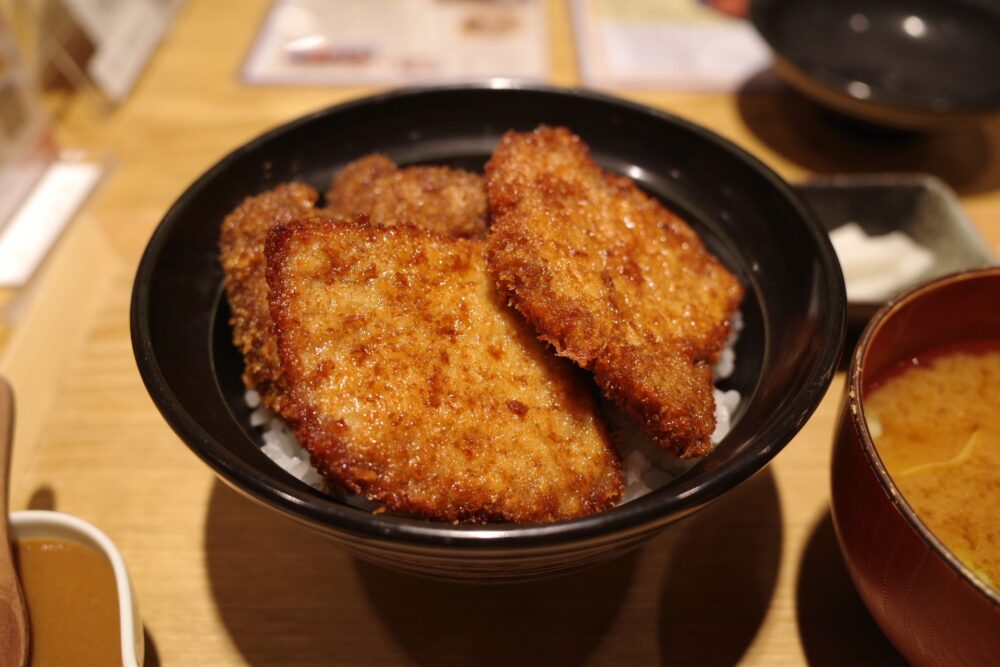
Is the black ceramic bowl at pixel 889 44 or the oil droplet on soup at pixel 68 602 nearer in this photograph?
the oil droplet on soup at pixel 68 602

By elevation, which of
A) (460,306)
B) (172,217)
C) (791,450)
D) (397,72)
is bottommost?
(791,450)

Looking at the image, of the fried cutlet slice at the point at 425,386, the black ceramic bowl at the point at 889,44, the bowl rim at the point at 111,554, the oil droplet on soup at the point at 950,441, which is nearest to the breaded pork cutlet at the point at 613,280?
the fried cutlet slice at the point at 425,386

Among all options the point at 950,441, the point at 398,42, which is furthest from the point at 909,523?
the point at 398,42

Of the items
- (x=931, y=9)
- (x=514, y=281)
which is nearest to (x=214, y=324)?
(x=514, y=281)

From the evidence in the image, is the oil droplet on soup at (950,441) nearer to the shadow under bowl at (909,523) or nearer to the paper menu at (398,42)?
the shadow under bowl at (909,523)

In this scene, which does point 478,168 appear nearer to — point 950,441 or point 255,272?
point 255,272

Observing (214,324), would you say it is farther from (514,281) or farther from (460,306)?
(514,281)

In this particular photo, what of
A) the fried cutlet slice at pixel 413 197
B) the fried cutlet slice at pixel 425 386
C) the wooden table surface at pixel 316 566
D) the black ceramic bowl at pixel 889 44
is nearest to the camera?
the fried cutlet slice at pixel 425 386

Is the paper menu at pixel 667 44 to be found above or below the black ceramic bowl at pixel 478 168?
below
